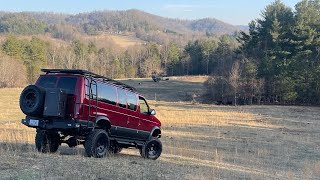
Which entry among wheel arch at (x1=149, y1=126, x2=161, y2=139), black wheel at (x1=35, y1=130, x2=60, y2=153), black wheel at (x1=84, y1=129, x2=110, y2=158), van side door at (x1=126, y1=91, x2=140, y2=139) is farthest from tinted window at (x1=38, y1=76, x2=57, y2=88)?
wheel arch at (x1=149, y1=126, x2=161, y2=139)

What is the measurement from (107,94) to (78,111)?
1398mm

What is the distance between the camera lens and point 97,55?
528 feet

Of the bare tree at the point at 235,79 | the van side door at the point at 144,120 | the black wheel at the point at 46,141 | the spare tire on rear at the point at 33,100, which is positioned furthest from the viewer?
the bare tree at the point at 235,79

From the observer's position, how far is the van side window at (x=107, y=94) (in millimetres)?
12396

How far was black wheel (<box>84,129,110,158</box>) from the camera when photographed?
1181 centimetres

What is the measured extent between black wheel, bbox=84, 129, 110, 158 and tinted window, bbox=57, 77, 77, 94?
141 cm

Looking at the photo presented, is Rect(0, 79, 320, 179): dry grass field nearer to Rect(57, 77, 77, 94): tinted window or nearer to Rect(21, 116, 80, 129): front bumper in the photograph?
Rect(21, 116, 80, 129): front bumper

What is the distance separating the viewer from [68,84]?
1183 cm

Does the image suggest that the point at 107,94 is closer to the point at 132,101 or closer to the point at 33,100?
the point at 132,101

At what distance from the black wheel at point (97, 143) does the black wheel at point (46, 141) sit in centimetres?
159

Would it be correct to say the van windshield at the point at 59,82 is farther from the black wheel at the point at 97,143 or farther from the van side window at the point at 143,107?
the van side window at the point at 143,107

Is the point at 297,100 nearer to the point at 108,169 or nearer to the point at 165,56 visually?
the point at 108,169

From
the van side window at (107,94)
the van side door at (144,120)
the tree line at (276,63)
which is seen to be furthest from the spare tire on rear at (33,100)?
the tree line at (276,63)

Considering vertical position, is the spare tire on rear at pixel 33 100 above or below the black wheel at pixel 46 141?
above
